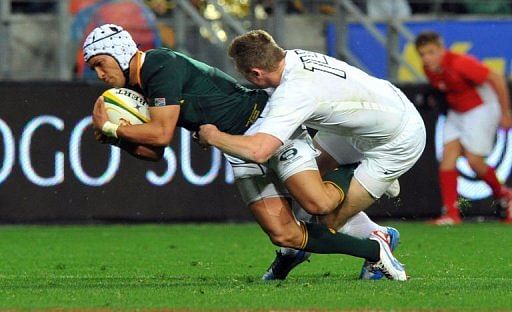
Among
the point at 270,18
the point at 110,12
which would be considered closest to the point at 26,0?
the point at 110,12

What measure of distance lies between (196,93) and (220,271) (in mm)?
1808

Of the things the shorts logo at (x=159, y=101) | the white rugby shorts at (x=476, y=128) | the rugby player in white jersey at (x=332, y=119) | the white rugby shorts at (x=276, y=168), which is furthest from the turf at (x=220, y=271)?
the shorts logo at (x=159, y=101)

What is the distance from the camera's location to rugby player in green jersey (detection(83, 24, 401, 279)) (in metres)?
9.21

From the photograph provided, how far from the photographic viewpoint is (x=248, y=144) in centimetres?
891

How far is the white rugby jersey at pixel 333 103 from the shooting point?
9016mm

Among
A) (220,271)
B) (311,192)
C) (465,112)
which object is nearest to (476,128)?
(465,112)

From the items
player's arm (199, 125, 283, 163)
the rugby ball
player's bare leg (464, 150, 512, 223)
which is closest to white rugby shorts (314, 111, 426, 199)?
player's arm (199, 125, 283, 163)

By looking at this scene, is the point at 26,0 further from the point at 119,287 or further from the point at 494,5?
the point at 119,287

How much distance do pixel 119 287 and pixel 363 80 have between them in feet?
7.27

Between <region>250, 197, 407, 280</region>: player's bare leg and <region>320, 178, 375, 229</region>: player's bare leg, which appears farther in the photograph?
<region>320, 178, 375, 229</region>: player's bare leg

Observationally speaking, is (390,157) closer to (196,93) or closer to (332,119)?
(332,119)

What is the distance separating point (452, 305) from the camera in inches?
313

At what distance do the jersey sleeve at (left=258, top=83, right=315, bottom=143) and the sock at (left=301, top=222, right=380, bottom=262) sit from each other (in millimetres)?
762

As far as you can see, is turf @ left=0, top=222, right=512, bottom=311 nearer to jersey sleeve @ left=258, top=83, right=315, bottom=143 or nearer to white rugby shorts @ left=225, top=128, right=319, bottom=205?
white rugby shorts @ left=225, top=128, right=319, bottom=205
